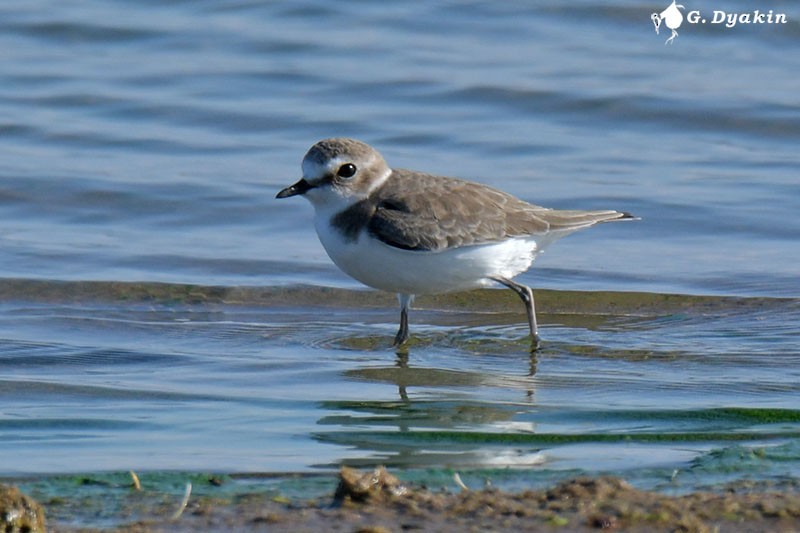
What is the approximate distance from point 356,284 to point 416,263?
2083mm

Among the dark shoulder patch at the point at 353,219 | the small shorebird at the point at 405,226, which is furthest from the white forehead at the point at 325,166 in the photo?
the dark shoulder patch at the point at 353,219

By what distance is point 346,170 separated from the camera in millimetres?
7039

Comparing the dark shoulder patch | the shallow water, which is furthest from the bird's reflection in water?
the dark shoulder patch

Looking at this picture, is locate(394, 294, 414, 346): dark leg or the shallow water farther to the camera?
locate(394, 294, 414, 346): dark leg

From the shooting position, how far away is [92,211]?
414 inches

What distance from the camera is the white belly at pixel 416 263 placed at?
272 inches

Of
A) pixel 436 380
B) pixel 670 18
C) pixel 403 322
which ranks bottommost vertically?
pixel 436 380

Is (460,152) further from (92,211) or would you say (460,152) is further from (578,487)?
(578,487)

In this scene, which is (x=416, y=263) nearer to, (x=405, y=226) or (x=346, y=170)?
(x=405, y=226)

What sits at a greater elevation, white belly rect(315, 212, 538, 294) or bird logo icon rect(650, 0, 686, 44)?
bird logo icon rect(650, 0, 686, 44)

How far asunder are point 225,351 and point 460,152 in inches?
214

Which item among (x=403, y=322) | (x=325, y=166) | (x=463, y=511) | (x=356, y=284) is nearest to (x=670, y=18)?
(x=356, y=284)

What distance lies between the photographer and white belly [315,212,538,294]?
272 inches

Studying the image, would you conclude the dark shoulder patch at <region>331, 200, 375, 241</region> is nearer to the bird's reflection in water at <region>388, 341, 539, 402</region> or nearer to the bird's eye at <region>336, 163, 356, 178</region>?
the bird's eye at <region>336, 163, 356, 178</region>
